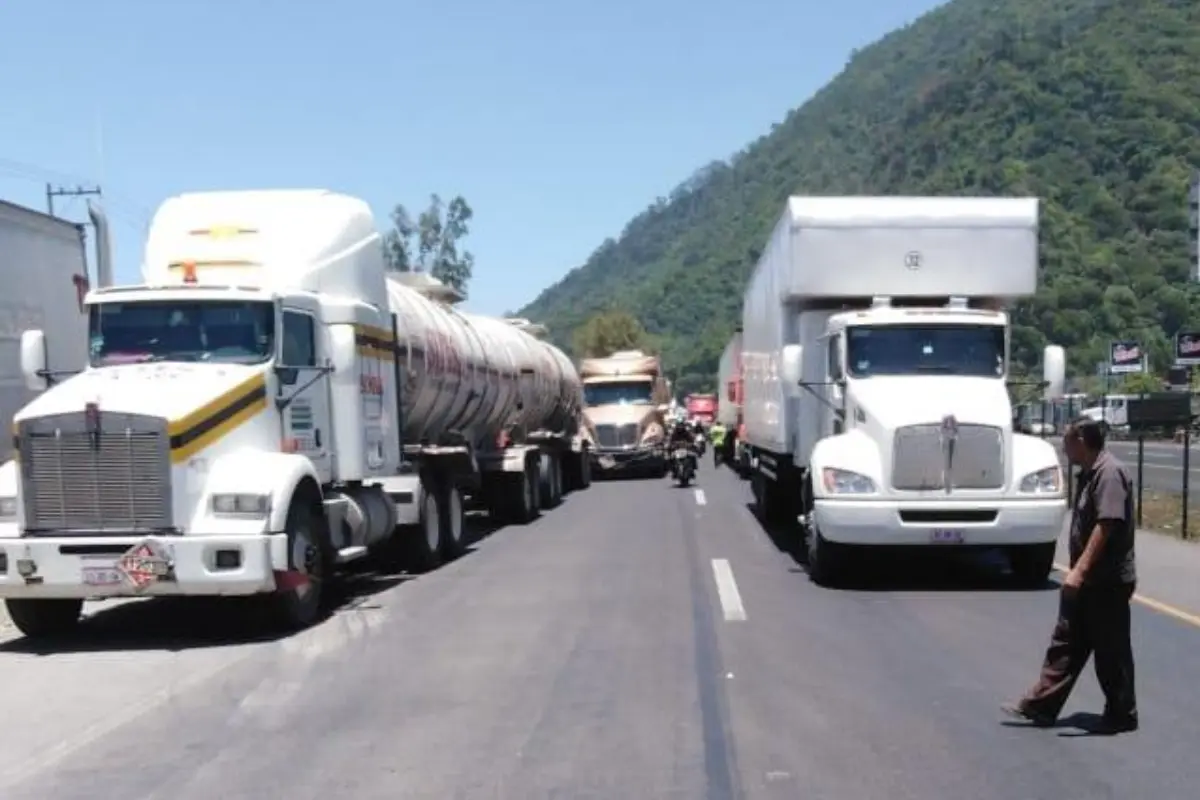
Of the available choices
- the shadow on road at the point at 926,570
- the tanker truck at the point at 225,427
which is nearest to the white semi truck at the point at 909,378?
the shadow on road at the point at 926,570

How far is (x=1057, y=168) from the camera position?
317ft

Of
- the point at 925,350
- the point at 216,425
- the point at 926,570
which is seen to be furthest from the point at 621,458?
the point at 216,425

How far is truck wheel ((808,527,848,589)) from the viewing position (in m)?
13.5

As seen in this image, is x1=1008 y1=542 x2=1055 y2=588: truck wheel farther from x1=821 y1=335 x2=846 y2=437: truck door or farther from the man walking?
the man walking

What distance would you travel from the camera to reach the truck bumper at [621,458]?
35.1 metres

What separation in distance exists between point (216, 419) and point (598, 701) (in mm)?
4429

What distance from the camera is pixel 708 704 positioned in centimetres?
831

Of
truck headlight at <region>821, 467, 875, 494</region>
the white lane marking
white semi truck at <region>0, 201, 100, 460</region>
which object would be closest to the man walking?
the white lane marking

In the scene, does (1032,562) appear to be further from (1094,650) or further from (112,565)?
(112,565)

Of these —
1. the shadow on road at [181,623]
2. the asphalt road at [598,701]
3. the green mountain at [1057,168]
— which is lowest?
the shadow on road at [181,623]

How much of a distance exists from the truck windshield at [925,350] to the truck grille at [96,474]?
725 cm

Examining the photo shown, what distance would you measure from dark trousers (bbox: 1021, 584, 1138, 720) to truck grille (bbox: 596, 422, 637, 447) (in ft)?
90.1

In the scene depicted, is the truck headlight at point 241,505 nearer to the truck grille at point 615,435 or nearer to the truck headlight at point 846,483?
the truck headlight at point 846,483

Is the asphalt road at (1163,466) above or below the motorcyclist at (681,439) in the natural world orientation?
below
